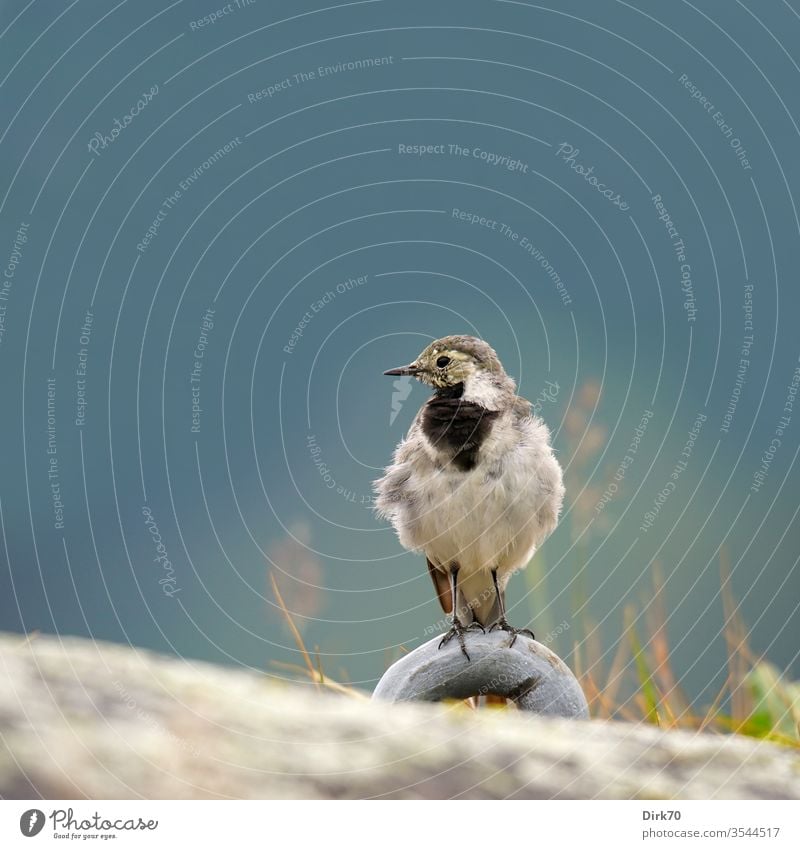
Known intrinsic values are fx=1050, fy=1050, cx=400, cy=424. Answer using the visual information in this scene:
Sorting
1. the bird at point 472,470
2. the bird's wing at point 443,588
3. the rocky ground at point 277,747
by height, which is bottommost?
the rocky ground at point 277,747

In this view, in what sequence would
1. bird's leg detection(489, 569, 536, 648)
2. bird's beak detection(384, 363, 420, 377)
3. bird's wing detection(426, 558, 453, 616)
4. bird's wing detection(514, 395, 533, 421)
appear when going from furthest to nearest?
bird's wing detection(426, 558, 453, 616) < bird's wing detection(514, 395, 533, 421) < bird's beak detection(384, 363, 420, 377) < bird's leg detection(489, 569, 536, 648)

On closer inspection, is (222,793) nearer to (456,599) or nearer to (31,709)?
(31,709)

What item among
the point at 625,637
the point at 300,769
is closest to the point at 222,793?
the point at 300,769

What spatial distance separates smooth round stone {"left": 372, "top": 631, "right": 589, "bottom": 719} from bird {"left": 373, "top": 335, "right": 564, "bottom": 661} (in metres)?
0.61

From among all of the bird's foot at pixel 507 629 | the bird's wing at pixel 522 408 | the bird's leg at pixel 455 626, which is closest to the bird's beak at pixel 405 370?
the bird's wing at pixel 522 408

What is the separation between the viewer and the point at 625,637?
4.45 meters

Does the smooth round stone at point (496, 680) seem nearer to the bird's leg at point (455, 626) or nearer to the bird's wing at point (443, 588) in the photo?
the bird's leg at point (455, 626)

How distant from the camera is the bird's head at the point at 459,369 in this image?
4.71 m

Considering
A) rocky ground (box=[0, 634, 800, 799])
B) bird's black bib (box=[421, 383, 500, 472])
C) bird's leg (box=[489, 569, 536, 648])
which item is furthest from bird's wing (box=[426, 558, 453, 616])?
rocky ground (box=[0, 634, 800, 799])

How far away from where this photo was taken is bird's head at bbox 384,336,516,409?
4.71 metres

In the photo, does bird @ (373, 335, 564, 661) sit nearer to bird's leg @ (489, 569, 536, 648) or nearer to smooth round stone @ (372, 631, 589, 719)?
bird's leg @ (489, 569, 536, 648)

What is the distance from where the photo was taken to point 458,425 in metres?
4.68

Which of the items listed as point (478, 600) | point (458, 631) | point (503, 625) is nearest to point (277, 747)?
point (458, 631)
